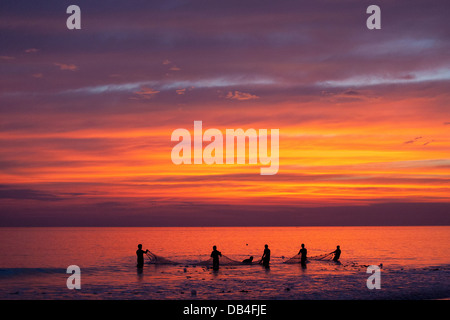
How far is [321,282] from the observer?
119 feet

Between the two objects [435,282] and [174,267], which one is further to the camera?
[174,267]

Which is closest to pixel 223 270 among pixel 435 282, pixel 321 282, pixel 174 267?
pixel 174 267

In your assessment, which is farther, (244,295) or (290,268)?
(290,268)

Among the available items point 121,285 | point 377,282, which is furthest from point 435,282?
point 121,285

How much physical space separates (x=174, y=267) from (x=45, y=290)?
16.7m
